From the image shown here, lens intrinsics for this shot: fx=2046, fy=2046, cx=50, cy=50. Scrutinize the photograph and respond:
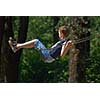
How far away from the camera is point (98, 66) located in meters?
27.3

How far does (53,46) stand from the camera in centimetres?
2730

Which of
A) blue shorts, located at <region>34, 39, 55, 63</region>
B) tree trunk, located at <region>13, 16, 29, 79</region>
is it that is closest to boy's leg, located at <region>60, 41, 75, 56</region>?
blue shorts, located at <region>34, 39, 55, 63</region>

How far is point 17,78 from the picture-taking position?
27.3 meters

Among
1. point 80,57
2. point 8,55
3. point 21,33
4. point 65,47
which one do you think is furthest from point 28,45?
point 80,57

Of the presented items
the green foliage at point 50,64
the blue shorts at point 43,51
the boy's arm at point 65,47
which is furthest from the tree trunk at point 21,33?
the boy's arm at point 65,47

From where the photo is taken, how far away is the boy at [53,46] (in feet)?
89.6

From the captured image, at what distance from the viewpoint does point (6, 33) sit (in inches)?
1077

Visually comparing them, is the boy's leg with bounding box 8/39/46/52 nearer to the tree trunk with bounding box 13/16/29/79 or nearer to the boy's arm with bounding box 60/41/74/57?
the tree trunk with bounding box 13/16/29/79

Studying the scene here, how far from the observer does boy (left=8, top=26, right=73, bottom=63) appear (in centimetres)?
2730

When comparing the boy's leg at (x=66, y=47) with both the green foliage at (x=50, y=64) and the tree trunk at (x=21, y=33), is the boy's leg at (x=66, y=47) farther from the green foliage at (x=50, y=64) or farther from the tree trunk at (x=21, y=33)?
the tree trunk at (x=21, y=33)
